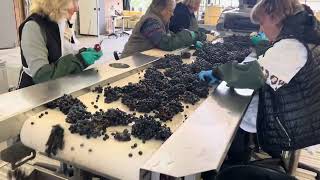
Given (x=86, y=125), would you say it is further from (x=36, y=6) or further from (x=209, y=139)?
(x=36, y=6)

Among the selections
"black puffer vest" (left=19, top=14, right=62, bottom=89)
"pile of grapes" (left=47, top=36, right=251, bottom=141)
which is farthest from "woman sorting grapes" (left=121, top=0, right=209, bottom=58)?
"black puffer vest" (left=19, top=14, right=62, bottom=89)

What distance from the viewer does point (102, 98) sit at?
4.55ft

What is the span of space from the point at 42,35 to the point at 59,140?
92cm

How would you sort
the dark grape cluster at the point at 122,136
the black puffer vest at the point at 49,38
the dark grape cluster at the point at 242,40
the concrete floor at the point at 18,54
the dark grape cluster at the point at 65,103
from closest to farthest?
the dark grape cluster at the point at 122,136, the dark grape cluster at the point at 65,103, the black puffer vest at the point at 49,38, the dark grape cluster at the point at 242,40, the concrete floor at the point at 18,54

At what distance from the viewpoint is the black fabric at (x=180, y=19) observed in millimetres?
3225

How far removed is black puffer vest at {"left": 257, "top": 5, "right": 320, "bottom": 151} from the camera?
136cm

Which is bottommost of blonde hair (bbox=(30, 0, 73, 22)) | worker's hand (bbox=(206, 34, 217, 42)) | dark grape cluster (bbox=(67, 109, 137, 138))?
dark grape cluster (bbox=(67, 109, 137, 138))

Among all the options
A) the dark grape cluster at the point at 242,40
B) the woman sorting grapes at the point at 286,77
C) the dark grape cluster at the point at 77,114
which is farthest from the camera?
the dark grape cluster at the point at 242,40

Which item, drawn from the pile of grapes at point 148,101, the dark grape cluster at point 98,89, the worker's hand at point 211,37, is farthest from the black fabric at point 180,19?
the dark grape cluster at point 98,89

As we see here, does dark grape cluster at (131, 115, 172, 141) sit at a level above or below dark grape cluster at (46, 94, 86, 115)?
below

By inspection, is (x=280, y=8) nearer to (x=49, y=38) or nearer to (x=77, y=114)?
(x=77, y=114)

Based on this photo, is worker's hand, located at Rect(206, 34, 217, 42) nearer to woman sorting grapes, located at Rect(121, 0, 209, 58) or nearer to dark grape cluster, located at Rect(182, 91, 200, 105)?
woman sorting grapes, located at Rect(121, 0, 209, 58)

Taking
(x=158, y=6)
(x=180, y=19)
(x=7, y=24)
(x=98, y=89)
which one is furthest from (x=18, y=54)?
(x=98, y=89)

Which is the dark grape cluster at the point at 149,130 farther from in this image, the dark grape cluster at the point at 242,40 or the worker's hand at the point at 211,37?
the worker's hand at the point at 211,37
